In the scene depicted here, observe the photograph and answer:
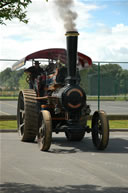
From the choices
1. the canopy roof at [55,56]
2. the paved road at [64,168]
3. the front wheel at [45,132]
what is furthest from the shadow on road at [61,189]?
the canopy roof at [55,56]

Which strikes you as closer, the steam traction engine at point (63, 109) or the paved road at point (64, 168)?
the paved road at point (64, 168)

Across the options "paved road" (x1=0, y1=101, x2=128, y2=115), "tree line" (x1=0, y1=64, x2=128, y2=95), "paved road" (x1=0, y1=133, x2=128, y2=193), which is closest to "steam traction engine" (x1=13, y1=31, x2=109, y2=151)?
"paved road" (x1=0, y1=133, x2=128, y2=193)

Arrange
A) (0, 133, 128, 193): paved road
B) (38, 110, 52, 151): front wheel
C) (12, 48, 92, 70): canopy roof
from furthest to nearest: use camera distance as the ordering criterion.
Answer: (12, 48, 92, 70): canopy roof → (38, 110, 52, 151): front wheel → (0, 133, 128, 193): paved road

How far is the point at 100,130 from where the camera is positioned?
916 centimetres

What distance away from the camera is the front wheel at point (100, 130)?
877 centimetres

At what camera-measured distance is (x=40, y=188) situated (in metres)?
5.52

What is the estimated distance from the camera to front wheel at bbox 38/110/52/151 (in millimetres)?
8516

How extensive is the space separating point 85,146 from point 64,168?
2.75 metres

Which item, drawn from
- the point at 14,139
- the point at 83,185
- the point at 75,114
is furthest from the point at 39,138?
the point at 83,185

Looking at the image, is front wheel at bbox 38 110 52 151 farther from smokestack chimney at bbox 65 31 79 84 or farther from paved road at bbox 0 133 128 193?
smokestack chimney at bbox 65 31 79 84

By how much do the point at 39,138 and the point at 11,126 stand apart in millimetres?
4678

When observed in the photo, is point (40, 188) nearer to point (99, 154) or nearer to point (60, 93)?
point (99, 154)

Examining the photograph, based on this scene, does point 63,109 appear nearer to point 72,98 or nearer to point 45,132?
point 72,98

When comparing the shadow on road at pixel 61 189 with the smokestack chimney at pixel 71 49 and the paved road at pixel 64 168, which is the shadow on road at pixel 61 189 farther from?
the smokestack chimney at pixel 71 49
